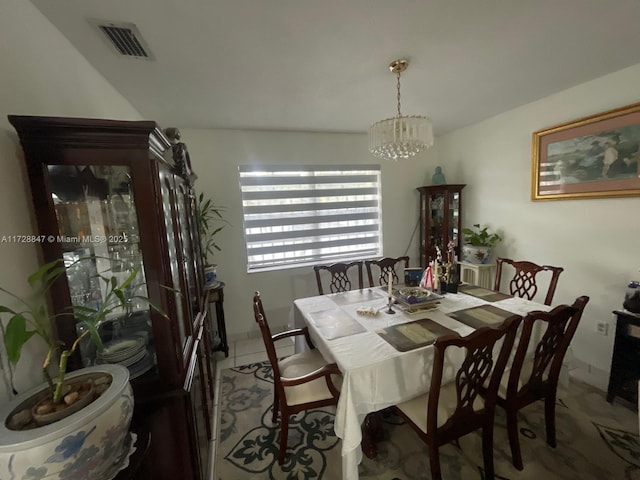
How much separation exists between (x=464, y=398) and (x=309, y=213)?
2464 millimetres

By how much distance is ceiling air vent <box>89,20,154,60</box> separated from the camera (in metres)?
1.28

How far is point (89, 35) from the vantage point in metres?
1.33

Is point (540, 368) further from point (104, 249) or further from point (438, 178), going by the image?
point (438, 178)

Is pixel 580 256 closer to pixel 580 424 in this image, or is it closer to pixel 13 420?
pixel 580 424

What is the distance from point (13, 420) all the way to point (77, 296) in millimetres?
471

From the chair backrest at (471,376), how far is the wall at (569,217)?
1670mm

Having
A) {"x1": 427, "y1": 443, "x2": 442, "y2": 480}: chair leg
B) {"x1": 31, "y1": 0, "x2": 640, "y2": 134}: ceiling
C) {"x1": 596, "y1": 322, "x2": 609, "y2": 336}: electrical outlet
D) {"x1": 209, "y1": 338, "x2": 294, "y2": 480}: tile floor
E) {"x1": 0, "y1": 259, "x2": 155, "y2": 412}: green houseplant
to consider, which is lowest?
{"x1": 209, "y1": 338, "x2": 294, "y2": 480}: tile floor

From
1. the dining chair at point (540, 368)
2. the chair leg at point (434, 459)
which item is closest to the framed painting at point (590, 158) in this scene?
the dining chair at point (540, 368)

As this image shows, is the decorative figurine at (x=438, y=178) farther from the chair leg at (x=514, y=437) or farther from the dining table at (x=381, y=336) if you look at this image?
the chair leg at (x=514, y=437)

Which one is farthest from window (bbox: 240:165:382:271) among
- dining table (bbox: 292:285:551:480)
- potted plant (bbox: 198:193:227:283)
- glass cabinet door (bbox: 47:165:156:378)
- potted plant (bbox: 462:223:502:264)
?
glass cabinet door (bbox: 47:165:156:378)

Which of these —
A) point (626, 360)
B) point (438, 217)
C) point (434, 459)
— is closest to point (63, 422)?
point (434, 459)

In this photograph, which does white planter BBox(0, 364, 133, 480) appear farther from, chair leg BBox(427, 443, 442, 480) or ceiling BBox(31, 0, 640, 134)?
ceiling BBox(31, 0, 640, 134)

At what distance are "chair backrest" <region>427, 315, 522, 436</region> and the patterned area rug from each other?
42cm

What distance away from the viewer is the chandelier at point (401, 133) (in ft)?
6.07
